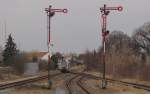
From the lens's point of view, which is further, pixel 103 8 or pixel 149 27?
pixel 149 27

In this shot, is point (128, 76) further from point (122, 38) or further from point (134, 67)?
point (122, 38)

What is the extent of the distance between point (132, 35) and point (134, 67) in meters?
60.7

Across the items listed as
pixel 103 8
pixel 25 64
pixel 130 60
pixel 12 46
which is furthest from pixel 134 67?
A: pixel 12 46

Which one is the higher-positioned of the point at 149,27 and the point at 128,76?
the point at 149,27

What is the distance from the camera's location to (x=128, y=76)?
7006cm

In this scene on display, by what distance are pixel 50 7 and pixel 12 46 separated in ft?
259

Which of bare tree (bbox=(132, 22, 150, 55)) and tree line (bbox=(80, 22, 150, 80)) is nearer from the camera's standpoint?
tree line (bbox=(80, 22, 150, 80))

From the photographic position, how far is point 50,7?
3394cm

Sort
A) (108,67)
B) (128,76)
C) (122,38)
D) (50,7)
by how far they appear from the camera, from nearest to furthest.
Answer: (50,7) → (128,76) → (108,67) → (122,38)

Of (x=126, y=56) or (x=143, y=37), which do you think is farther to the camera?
(x=143, y=37)

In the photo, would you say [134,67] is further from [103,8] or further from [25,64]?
[103,8]

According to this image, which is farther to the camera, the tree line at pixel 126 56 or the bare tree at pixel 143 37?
the bare tree at pixel 143 37

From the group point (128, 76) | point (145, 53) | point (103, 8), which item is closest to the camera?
point (103, 8)

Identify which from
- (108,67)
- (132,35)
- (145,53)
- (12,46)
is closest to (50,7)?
(108,67)
